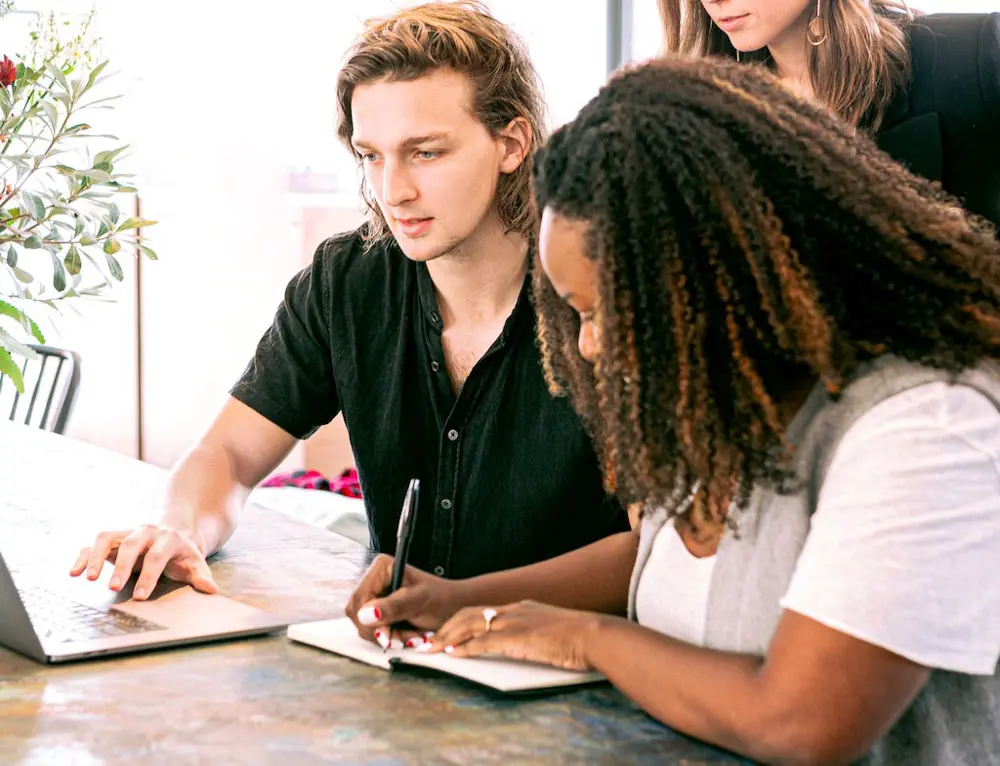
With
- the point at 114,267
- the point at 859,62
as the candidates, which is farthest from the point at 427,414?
the point at 859,62

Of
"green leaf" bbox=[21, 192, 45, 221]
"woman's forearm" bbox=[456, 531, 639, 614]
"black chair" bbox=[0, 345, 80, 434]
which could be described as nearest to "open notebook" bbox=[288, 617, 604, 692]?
"woman's forearm" bbox=[456, 531, 639, 614]

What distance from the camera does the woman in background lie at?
1766 mm

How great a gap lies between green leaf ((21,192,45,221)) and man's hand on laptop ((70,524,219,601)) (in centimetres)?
38

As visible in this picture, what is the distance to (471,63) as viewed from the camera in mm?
1706

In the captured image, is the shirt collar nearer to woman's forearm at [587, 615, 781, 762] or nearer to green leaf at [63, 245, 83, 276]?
green leaf at [63, 245, 83, 276]

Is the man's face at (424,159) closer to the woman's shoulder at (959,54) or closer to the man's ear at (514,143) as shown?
the man's ear at (514,143)

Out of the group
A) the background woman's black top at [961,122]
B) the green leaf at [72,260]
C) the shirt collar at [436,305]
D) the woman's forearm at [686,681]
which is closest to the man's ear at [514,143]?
the shirt collar at [436,305]

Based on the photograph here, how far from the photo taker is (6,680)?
111 centimetres

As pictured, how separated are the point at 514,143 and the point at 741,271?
0.86 m

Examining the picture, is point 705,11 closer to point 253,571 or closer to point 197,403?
point 253,571

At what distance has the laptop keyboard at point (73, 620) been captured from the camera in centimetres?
123

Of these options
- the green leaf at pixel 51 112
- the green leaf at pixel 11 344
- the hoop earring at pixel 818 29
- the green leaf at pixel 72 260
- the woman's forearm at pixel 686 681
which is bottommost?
the woman's forearm at pixel 686 681

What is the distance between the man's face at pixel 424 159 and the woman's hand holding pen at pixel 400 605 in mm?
510

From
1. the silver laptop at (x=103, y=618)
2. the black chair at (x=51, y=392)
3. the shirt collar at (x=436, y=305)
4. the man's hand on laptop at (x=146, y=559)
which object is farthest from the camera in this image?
the black chair at (x=51, y=392)
